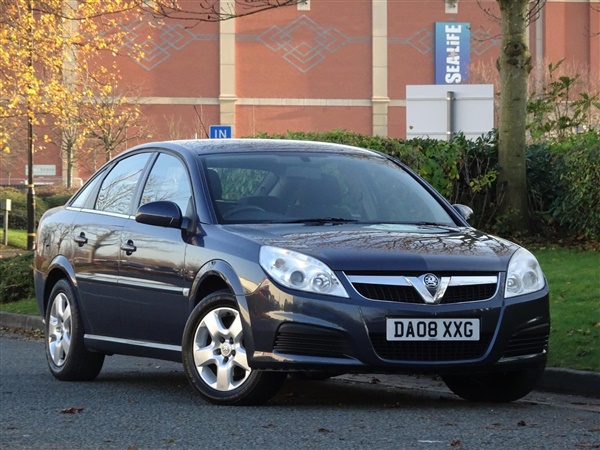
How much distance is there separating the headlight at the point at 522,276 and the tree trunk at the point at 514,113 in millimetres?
9961

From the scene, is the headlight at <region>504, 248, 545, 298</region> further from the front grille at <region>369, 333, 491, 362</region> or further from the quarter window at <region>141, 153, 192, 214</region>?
the quarter window at <region>141, 153, 192, 214</region>

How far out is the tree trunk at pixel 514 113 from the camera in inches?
715

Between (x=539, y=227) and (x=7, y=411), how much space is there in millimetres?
11396

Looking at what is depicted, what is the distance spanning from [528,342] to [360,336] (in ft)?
3.50

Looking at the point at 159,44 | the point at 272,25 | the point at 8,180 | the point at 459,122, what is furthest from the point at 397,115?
the point at 459,122

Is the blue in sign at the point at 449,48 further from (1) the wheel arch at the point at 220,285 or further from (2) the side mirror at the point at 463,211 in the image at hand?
(1) the wheel arch at the point at 220,285

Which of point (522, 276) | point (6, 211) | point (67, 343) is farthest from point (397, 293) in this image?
point (6, 211)

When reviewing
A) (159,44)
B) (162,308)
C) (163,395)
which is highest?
(159,44)

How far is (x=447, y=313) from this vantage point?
7.71 m

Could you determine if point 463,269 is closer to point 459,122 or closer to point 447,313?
point 447,313

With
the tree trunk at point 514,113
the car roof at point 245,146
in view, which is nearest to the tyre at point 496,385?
the car roof at point 245,146

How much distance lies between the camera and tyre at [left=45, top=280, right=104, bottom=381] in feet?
32.3

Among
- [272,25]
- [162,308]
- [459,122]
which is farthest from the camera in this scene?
[272,25]

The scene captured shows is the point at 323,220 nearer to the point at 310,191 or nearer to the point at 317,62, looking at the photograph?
the point at 310,191
